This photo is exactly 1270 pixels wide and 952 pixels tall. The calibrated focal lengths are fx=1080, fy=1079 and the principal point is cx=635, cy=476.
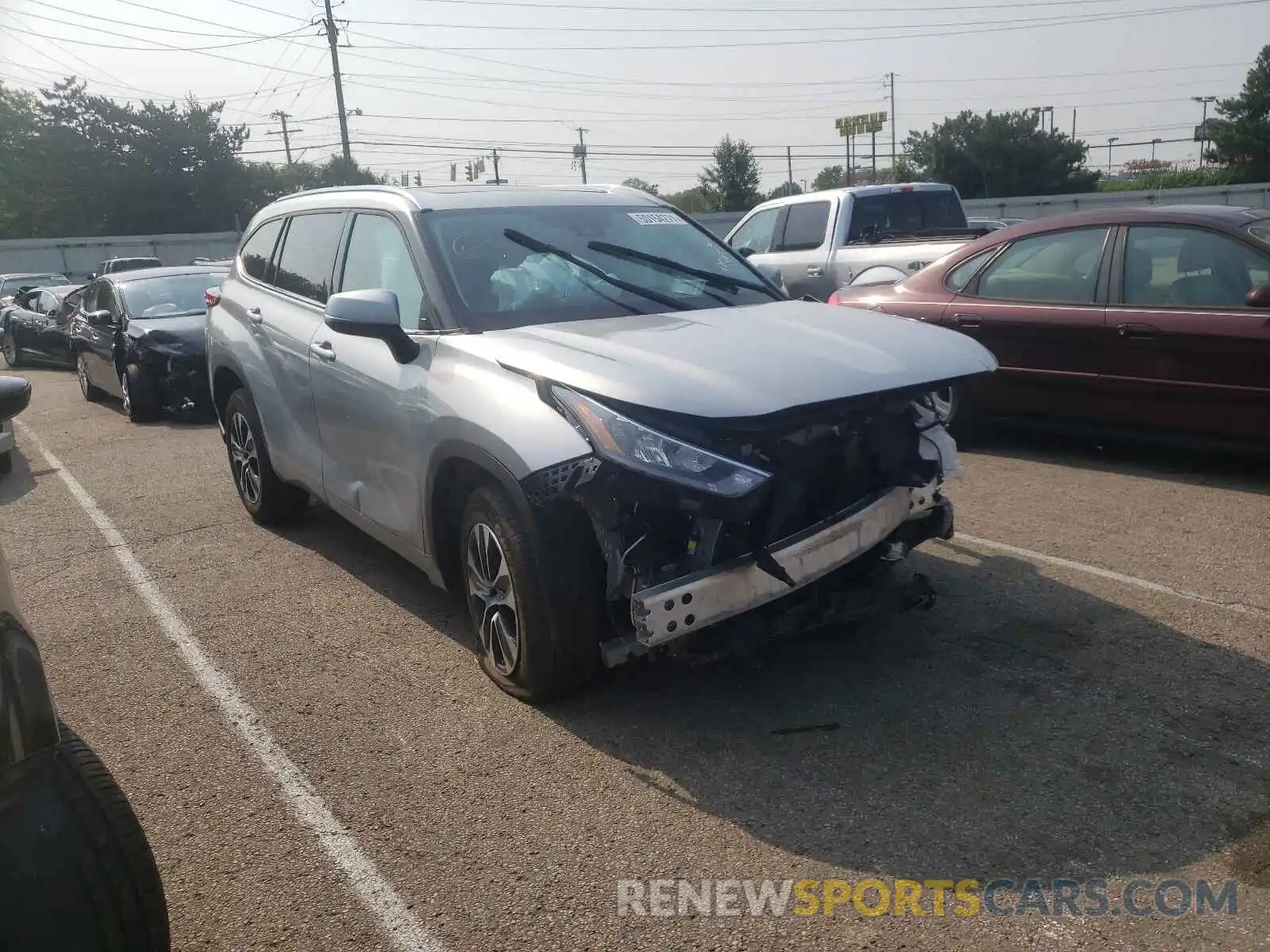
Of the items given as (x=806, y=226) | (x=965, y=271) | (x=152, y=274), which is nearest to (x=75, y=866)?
(x=965, y=271)

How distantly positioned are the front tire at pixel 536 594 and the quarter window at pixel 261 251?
9.63ft

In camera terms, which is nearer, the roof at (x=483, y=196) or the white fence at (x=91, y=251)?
the roof at (x=483, y=196)

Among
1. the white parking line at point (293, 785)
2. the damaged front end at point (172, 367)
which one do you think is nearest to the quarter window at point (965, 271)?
the white parking line at point (293, 785)

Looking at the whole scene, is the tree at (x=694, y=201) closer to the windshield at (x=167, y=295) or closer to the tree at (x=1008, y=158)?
the tree at (x=1008, y=158)

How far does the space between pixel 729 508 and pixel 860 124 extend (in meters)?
82.4

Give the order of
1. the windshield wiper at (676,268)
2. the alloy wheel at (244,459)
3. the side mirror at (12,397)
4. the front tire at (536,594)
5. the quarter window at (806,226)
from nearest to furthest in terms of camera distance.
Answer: the side mirror at (12,397), the front tire at (536,594), the windshield wiper at (676,268), the alloy wheel at (244,459), the quarter window at (806,226)

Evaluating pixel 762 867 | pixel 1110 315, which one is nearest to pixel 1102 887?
pixel 762 867

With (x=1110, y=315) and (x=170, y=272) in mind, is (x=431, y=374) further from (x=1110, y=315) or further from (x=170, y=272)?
(x=170, y=272)

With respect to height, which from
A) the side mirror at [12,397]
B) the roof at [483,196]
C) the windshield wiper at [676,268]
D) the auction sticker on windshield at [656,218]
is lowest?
the side mirror at [12,397]

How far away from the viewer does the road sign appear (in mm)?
79088

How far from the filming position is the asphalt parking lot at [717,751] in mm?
2879

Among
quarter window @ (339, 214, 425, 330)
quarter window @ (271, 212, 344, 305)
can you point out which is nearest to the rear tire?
quarter window @ (339, 214, 425, 330)

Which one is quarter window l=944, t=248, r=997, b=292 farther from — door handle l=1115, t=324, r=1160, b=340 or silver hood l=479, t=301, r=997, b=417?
silver hood l=479, t=301, r=997, b=417

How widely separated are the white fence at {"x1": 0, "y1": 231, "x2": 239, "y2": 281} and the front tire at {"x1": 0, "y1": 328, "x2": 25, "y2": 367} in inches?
943
